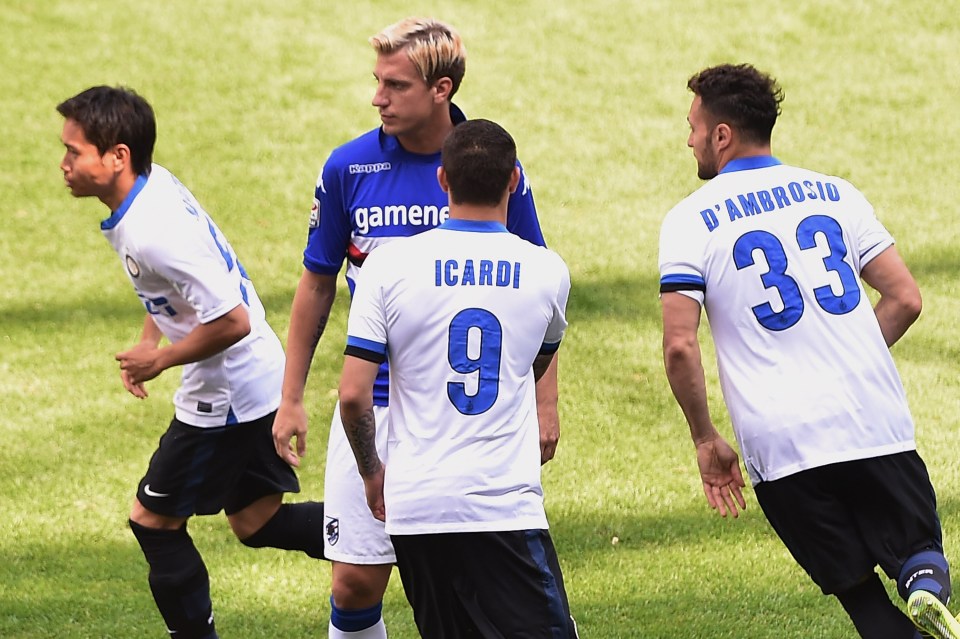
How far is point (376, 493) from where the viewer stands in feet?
12.4

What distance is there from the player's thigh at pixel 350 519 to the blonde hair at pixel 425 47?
1.03m

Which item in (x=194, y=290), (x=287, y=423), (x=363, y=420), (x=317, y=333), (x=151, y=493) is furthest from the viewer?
(x=151, y=493)

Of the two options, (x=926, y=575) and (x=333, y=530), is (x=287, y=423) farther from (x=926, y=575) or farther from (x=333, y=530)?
(x=926, y=575)

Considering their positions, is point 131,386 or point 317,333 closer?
point 317,333

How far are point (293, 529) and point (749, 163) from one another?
215 centimetres

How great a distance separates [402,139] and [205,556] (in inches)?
107

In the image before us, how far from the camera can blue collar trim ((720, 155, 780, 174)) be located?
4.13 meters

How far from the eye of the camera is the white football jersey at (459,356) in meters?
3.51

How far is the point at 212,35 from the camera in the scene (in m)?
12.4

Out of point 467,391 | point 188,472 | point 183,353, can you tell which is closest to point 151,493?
point 188,472

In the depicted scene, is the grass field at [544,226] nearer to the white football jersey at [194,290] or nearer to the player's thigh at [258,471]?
the player's thigh at [258,471]

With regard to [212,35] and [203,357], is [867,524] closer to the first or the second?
[203,357]

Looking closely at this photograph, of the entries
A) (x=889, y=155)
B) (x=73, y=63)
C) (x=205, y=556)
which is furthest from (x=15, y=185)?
(x=889, y=155)

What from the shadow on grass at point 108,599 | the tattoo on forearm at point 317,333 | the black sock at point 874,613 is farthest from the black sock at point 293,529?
the black sock at point 874,613
